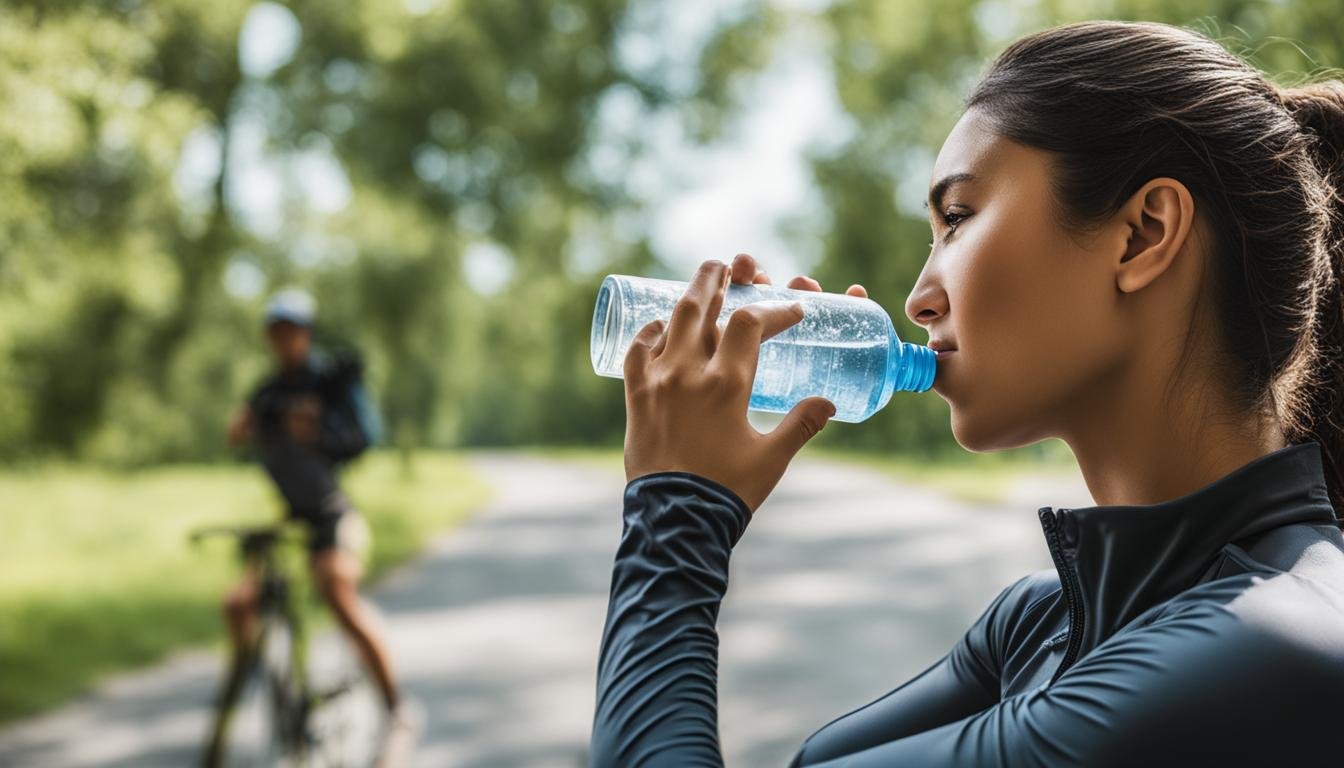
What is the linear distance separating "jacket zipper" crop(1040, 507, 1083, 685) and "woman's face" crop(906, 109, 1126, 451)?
0.10 metres

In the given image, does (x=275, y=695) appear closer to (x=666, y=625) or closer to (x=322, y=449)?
(x=322, y=449)

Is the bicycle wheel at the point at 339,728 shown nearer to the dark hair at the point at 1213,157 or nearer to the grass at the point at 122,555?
the grass at the point at 122,555

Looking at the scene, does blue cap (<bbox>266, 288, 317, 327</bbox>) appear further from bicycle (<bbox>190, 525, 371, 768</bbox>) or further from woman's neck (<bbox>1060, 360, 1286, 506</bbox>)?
woman's neck (<bbox>1060, 360, 1286, 506</bbox>)

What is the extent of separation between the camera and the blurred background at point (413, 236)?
28.6 feet

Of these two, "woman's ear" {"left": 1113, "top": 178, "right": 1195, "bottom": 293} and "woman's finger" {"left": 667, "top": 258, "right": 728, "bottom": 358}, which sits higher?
"woman's finger" {"left": 667, "top": 258, "right": 728, "bottom": 358}

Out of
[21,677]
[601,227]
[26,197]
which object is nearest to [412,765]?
[21,677]

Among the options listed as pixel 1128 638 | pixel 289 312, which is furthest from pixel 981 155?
pixel 289 312

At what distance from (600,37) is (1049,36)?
49.2 ft

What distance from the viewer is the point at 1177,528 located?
3.75 ft

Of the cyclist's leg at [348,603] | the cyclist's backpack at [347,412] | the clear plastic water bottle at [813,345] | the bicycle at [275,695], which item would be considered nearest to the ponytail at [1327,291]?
the clear plastic water bottle at [813,345]

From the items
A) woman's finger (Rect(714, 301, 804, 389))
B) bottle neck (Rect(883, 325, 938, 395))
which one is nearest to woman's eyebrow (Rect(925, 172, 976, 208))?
bottle neck (Rect(883, 325, 938, 395))

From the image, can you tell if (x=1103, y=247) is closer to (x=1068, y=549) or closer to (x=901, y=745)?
(x=1068, y=549)

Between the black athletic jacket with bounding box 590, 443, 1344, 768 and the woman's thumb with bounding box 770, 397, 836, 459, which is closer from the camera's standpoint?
the black athletic jacket with bounding box 590, 443, 1344, 768

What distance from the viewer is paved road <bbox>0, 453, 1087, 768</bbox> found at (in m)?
6.82
